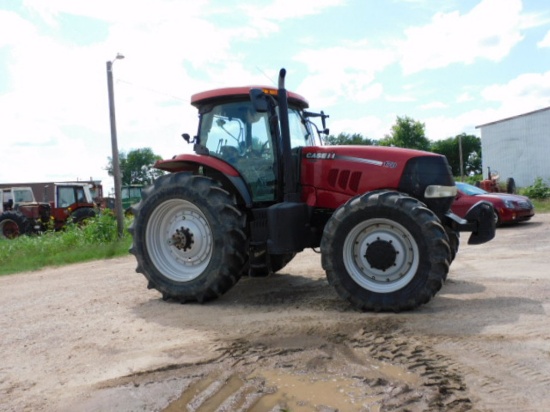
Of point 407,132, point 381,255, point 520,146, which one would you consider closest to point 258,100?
point 381,255

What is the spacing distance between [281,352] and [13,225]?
19263 mm

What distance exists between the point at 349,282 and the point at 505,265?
361 cm

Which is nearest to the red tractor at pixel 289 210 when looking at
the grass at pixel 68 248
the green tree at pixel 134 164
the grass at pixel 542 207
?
the grass at pixel 68 248

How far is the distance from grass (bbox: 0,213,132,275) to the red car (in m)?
8.67

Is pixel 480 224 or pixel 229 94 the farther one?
pixel 229 94

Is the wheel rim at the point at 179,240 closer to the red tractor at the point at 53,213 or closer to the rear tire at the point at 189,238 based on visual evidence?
the rear tire at the point at 189,238

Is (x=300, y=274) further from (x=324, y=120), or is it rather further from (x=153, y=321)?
(x=153, y=321)

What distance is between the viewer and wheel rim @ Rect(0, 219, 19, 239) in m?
20.7

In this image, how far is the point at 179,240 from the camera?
633 centimetres

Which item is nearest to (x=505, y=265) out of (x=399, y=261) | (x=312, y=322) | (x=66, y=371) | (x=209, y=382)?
(x=399, y=261)

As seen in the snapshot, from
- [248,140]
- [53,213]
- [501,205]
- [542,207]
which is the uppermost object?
[248,140]

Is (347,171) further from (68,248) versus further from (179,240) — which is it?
(68,248)

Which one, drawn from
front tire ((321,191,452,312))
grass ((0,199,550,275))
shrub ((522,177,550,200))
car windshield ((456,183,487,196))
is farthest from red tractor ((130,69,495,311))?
shrub ((522,177,550,200))

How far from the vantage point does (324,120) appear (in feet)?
23.8
